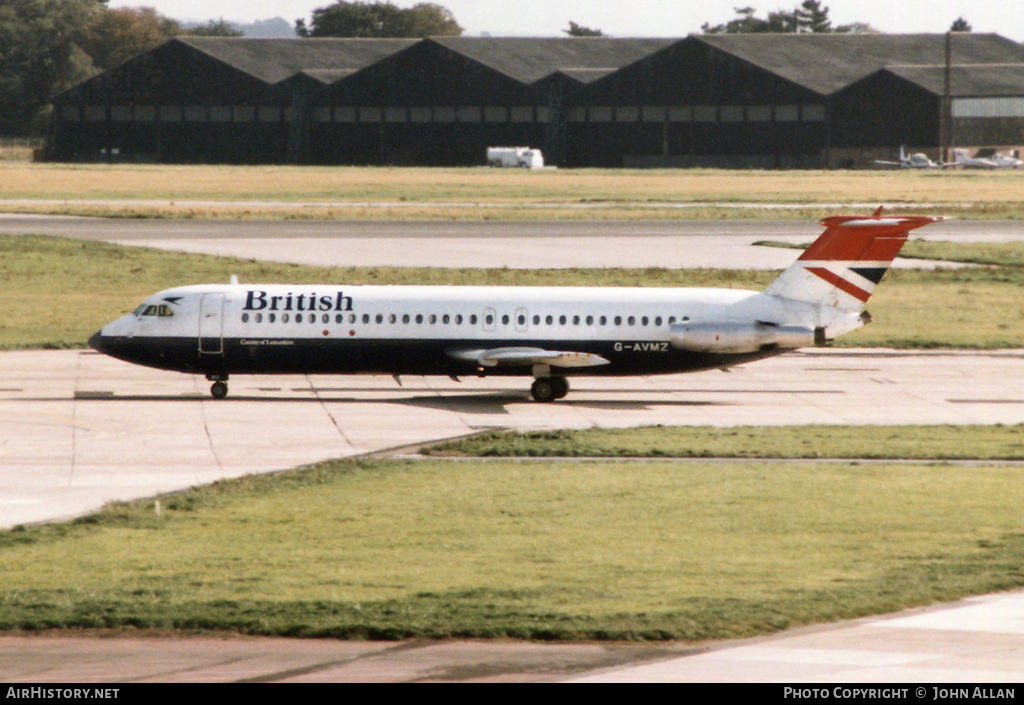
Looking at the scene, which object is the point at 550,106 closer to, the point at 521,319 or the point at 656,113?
the point at 656,113

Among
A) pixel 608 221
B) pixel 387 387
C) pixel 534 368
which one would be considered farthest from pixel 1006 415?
pixel 608 221

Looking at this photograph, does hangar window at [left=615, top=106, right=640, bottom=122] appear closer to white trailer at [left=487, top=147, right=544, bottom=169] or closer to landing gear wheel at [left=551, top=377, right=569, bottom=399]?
white trailer at [left=487, top=147, right=544, bottom=169]

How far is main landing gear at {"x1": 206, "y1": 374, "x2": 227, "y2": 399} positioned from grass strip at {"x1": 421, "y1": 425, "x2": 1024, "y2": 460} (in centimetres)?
1023

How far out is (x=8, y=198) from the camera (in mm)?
118312

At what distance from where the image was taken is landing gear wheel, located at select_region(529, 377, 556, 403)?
44188mm

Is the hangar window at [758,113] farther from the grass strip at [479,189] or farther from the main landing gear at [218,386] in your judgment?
the main landing gear at [218,386]

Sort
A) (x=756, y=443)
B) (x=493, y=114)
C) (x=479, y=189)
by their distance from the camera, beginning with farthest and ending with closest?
(x=493, y=114)
(x=479, y=189)
(x=756, y=443)

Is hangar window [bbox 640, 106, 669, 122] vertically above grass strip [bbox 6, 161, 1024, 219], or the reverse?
hangar window [bbox 640, 106, 669, 122]

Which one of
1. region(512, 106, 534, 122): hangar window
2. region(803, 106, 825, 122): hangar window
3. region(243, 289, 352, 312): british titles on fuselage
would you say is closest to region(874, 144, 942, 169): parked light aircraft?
region(803, 106, 825, 122): hangar window

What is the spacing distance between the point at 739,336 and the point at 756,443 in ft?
25.9

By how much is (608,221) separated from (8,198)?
5084 centimetres

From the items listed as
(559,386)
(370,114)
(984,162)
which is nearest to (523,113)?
(370,114)

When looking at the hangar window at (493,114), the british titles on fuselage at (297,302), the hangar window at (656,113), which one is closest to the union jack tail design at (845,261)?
the british titles on fuselage at (297,302)

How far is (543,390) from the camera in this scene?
44.2 metres
